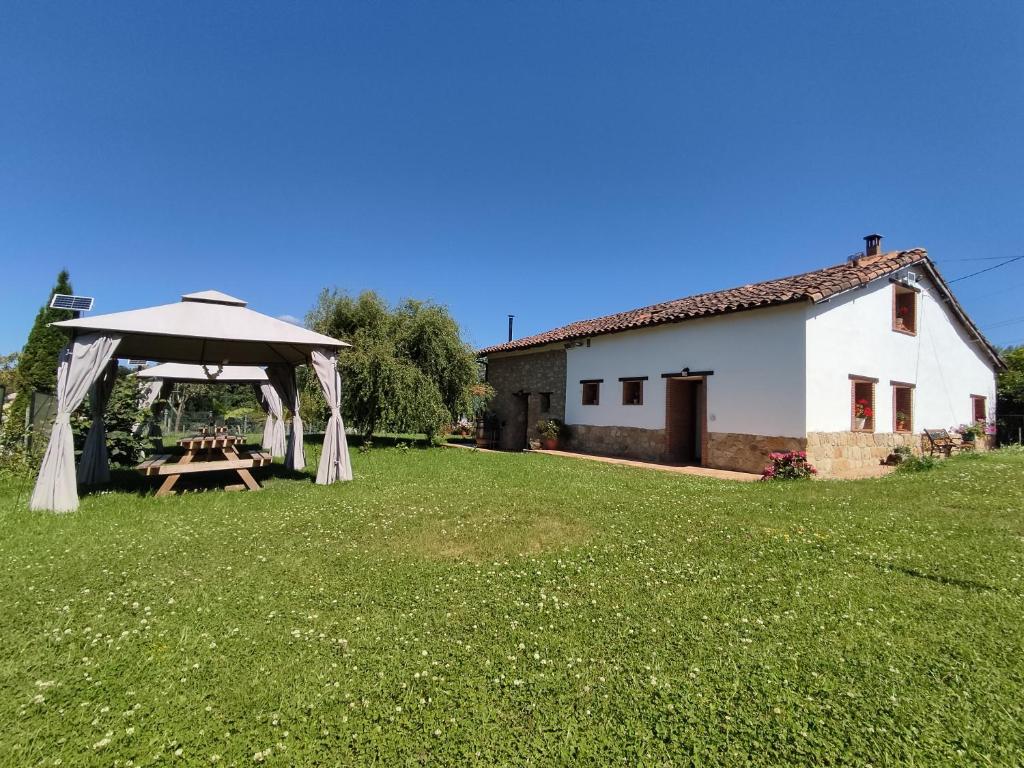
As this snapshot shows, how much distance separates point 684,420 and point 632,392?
5.53ft

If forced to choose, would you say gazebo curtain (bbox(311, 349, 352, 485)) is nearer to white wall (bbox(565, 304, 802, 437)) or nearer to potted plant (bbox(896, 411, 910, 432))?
white wall (bbox(565, 304, 802, 437))

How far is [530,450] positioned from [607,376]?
360 centimetres

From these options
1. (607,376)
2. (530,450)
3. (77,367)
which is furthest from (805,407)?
(77,367)

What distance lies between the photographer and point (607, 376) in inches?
558

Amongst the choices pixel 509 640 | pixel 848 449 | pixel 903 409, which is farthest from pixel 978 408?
pixel 509 640

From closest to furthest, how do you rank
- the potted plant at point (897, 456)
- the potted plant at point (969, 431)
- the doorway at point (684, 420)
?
the potted plant at point (897, 456) → the doorway at point (684, 420) → the potted plant at point (969, 431)

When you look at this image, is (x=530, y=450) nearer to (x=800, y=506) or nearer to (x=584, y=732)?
(x=800, y=506)

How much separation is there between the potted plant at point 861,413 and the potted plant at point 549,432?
8034 mm

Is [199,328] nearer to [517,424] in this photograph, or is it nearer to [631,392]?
[631,392]

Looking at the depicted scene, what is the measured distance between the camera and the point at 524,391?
17391 mm

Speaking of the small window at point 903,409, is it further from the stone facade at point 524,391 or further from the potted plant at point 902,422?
the stone facade at point 524,391

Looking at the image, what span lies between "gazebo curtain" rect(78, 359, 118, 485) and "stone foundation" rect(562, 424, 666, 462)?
11627mm

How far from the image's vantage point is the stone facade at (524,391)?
16109mm

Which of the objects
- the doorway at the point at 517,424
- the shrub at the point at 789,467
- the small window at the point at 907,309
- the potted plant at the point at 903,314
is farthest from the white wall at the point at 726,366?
the potted plant at the point at 903,314
